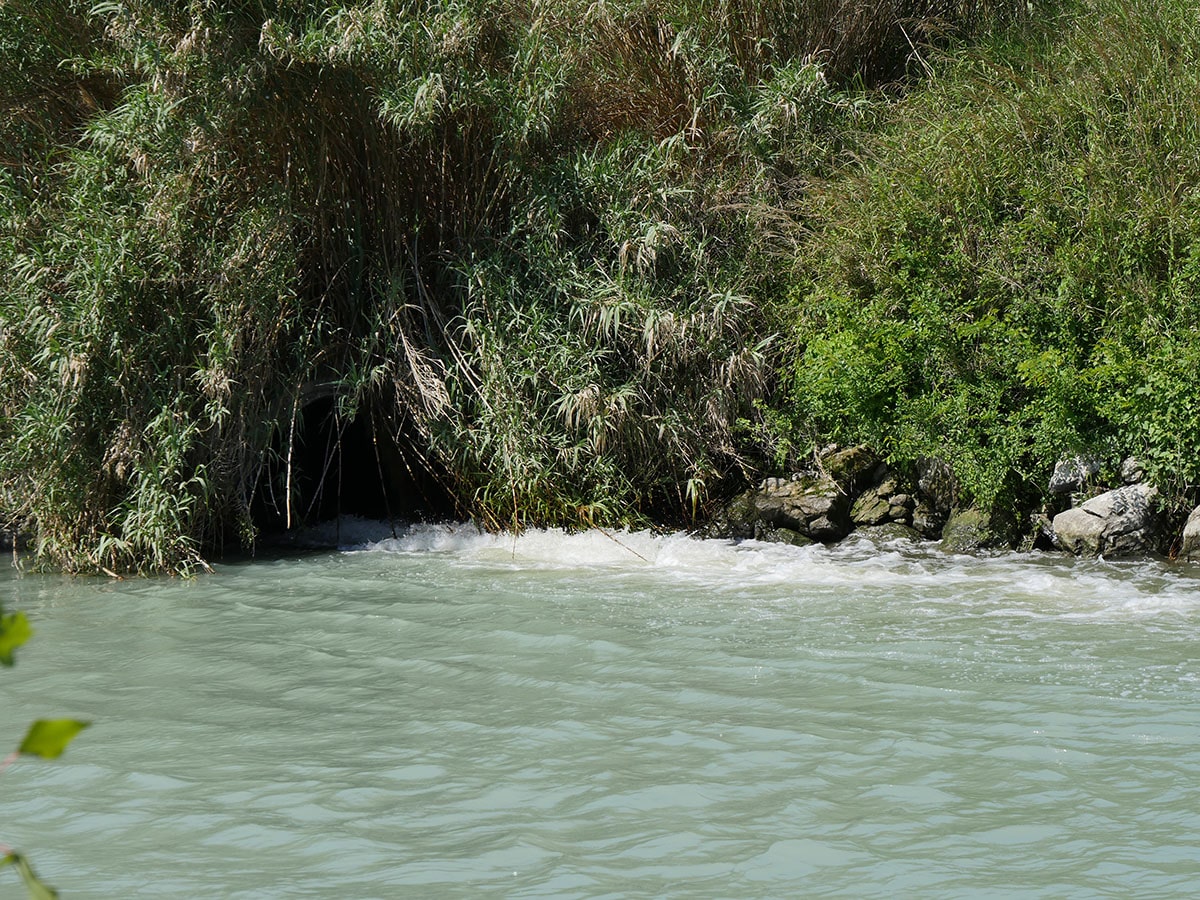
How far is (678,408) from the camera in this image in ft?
29.4

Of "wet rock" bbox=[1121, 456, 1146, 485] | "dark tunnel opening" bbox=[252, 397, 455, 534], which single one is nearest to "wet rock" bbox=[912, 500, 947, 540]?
"wet rock" bbox=[1121, 456, 1146, 485]

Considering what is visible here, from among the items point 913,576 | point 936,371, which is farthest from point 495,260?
point 913,576

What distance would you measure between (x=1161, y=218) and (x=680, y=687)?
16.3ft

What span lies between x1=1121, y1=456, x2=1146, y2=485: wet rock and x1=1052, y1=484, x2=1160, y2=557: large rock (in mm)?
60

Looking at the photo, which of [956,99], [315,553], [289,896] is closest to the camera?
[289,896]

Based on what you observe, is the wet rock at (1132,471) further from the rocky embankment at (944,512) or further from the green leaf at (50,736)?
the green leaf at (50,736)

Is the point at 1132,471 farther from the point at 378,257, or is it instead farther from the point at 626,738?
the point at 378,257

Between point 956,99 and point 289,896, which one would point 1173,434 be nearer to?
point 956,99

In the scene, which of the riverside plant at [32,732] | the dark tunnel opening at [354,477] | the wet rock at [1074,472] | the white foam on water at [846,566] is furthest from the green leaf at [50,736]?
the dark tunnel opening at [354,477]

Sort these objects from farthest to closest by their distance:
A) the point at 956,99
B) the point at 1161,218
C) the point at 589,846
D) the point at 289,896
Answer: the point at 956,99
the point at 1161,218
the point at 589,846
the point at 289,896

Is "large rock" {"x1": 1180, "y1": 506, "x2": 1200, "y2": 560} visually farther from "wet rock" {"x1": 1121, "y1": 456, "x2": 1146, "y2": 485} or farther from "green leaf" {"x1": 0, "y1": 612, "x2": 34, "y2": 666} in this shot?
"green leaf" {"x1": 0, "y1": 612, "x2": 34, "y2": 666}

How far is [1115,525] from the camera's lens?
7.66 meters

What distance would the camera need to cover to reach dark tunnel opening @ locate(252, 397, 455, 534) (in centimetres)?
920

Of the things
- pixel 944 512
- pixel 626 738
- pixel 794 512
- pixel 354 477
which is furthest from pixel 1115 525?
pixel 354 477
